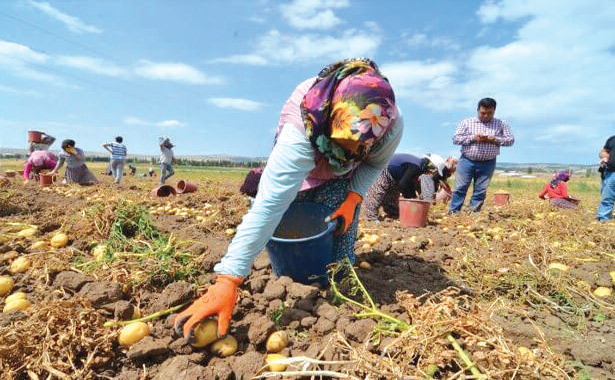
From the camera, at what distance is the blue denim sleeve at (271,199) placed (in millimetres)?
1813

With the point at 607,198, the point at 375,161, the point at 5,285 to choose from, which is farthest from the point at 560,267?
the point at 607,198

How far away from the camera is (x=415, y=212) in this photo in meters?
5.27

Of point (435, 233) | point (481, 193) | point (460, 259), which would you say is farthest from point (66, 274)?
point (481, 193)

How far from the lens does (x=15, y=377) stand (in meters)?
1.56

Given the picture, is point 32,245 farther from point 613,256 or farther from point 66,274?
point 613,256

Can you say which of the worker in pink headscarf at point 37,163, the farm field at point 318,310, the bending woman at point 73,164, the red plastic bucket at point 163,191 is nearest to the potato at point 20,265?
the farm field at point 318,310

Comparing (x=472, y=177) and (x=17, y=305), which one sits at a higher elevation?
(x=472, y=177)

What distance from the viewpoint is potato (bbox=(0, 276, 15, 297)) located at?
88.2 inches

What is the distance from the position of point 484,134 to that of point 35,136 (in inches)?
443

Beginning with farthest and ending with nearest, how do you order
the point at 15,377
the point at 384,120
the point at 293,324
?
the point at 293,324 → the point at 384,120 → the point at 15,377

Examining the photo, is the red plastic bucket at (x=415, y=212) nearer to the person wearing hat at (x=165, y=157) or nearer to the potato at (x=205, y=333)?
the potato at (x=205, y=333)

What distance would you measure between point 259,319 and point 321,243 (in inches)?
23.5

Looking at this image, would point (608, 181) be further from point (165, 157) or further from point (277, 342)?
point (165, 157)

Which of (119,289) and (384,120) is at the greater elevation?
(384,120)
